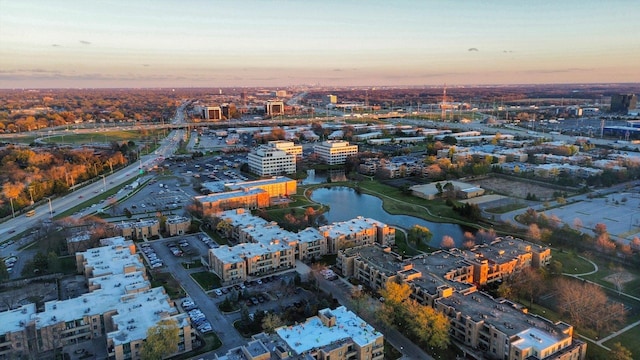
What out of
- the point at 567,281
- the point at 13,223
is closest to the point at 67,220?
the point at 13,223

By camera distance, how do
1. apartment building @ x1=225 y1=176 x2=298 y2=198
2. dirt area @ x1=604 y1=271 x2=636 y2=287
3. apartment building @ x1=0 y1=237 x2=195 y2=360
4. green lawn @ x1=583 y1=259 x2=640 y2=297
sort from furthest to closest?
apartment building @ x1=225 y1=176 x2=298 y2=198
dirt area @ x1=604 y1=271 x2=636 y2=287
green lawn @ x1=583 y1=259 x2=640 y2=297
apartment building @ x1=0 y1=237 x2=195 y2=360

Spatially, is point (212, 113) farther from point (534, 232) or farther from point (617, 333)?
point (617, 333)

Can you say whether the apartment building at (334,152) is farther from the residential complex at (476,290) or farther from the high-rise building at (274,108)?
the high-rise building at (274,108)

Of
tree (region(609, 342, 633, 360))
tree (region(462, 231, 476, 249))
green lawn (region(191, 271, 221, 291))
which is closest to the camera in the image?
tree (region(609, 342, 633, 360))

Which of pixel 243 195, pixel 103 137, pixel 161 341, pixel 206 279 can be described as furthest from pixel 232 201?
pixel 103 137

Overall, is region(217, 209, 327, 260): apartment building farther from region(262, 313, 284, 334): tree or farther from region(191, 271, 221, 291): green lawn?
region(262, 313, 284, 334): tree

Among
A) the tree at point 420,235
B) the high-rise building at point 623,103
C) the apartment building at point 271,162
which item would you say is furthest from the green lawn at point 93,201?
the high-rise building at point 623,103

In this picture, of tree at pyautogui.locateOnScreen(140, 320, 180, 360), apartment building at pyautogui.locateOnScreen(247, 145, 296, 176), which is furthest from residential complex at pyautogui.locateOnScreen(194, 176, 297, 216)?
tree at pyautogui.locateOnScreen(140, 320, 180, 360)
